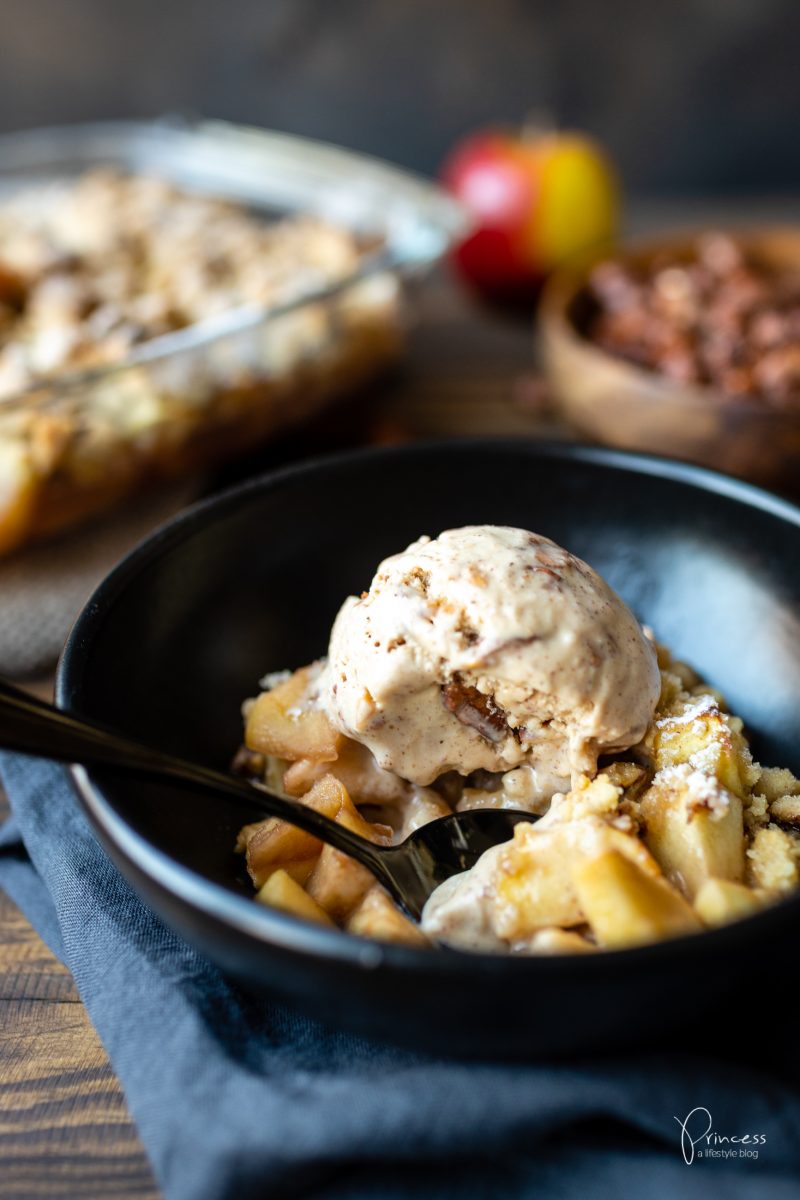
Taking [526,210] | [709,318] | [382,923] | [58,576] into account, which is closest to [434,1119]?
[382,923]

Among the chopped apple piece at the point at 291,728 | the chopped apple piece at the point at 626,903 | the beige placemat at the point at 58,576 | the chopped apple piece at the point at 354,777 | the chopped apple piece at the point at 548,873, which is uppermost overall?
the chopped apple piece at the point at 626,903

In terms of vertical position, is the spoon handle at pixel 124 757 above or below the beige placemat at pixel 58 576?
above

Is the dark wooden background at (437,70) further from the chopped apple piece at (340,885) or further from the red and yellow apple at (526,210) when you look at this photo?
the chopped apple piece at (340,885)

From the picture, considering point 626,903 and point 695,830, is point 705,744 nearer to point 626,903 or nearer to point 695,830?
point 695,830

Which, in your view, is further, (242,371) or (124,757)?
(242,371)

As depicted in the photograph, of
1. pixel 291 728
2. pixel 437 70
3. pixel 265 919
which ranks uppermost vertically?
pixel 437 70

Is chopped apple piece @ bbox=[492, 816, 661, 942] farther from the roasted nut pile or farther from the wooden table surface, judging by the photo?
the roasted nut pile

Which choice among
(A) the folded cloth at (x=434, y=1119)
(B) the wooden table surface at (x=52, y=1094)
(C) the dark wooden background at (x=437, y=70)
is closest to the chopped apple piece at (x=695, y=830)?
(A) the folded cloth at (x=434, y=1119)
